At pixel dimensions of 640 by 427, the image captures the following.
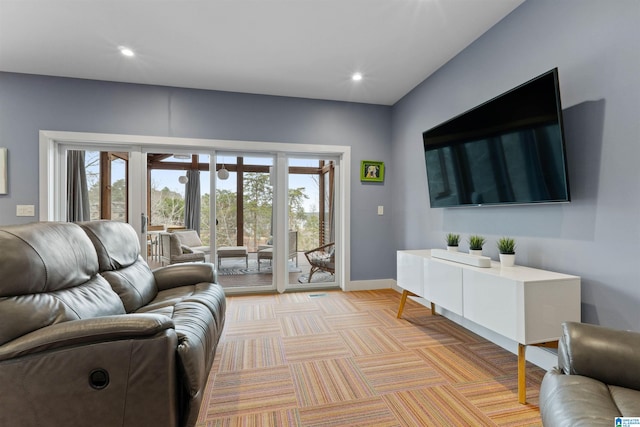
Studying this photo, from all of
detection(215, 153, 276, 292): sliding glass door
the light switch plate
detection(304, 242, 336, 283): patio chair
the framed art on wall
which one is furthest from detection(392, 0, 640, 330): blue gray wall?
the framed art on wall

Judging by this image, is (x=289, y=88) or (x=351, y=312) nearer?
(x=351, y=312)

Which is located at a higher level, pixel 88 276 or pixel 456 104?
pixel 456 104

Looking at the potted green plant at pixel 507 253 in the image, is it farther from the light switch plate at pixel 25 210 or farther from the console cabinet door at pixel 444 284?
the light switch plate at pixel 25 210

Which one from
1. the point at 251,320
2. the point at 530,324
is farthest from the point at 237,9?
the point at 530,324

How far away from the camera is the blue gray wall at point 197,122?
3.28 meters

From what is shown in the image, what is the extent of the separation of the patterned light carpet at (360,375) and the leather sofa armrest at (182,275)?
1.88 feet

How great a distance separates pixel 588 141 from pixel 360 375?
6.76 feet

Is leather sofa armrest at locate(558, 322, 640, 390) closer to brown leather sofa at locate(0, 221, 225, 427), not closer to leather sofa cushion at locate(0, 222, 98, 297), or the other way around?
brown leather sofa at locate(0, 221, 225, 427)

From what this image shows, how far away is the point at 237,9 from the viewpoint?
2.29 m

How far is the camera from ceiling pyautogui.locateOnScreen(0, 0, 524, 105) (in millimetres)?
2273

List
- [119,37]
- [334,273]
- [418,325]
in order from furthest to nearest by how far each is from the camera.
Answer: [334,273]
[418,325]
[119,37]

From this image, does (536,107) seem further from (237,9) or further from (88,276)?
(88,276)

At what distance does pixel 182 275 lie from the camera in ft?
8.03

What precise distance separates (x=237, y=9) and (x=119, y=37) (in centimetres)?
122
